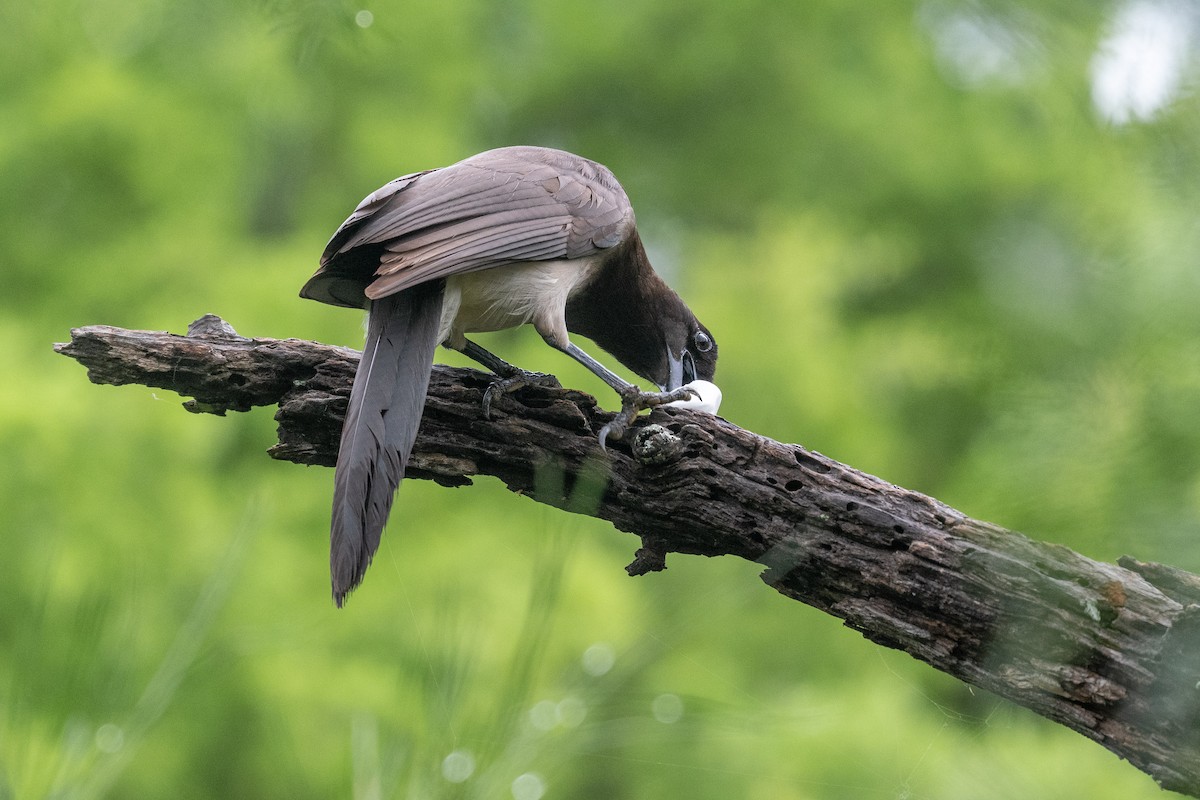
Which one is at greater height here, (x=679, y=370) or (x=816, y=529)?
(x=679, y=370)

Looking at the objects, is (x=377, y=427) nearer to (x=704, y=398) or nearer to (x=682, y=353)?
(x=704, y=398)

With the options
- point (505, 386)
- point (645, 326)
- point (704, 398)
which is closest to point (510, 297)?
point (505, 386)

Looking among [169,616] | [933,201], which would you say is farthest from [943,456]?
[169,616]

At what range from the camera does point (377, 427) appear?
3.04 meters

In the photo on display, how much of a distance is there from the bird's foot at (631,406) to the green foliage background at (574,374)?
54 cm

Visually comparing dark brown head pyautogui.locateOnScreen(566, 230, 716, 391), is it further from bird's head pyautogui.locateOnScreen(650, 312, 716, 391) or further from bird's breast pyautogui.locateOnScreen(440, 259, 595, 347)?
bird's breast pyautogui.locateOnScreen(440, 259, 595, 347)

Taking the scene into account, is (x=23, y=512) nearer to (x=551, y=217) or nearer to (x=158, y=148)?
(x=158, y=148)

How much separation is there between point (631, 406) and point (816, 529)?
2.54 feet

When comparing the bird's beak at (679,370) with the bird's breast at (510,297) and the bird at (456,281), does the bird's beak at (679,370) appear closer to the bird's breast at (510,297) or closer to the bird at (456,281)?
the bird at (456,281)

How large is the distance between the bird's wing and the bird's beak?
2.78ft

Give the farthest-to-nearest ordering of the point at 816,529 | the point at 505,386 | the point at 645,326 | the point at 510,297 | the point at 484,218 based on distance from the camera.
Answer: the point at 645,326, the point at 510,297, the point at 484,218, the point at 505,386, the point at 816,529

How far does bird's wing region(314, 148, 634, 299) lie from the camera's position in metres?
3.49

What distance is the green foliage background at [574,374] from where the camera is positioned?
5.04ft

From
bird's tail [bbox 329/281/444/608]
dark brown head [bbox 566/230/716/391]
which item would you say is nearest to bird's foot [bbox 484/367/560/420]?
bird's tail [bbox 329/281/444/608]
